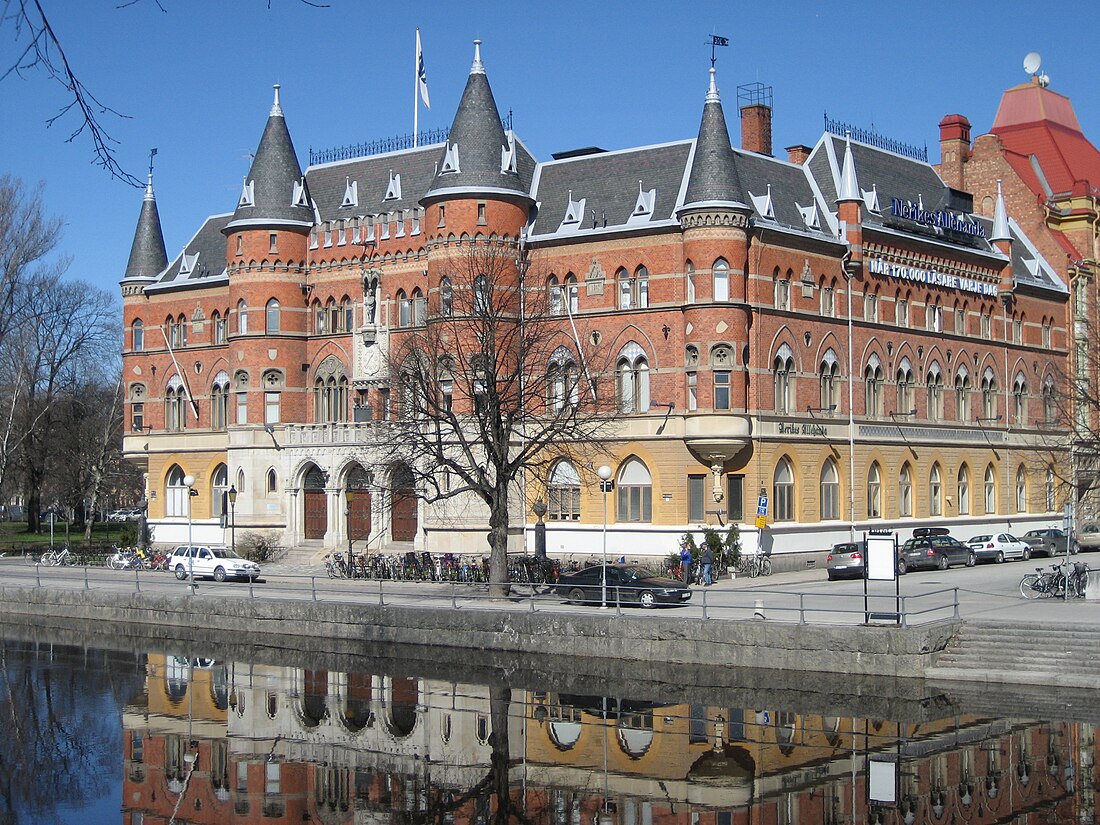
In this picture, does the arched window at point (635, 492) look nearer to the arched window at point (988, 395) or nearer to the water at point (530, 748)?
the water at point (530, 748)

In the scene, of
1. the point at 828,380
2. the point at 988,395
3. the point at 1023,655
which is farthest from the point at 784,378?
the point at 1023,655

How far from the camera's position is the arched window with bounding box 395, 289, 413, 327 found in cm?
5919

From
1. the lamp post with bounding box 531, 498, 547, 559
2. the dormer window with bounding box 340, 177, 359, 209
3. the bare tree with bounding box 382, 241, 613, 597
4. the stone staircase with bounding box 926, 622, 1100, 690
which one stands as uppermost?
the dormer window with bounding box 340, 177, 359, 209

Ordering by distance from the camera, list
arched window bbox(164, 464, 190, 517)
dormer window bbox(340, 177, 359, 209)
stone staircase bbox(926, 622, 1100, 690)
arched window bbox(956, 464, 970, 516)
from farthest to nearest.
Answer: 1. arched window bbox(164, 464, 190, 517)
2. arched window bbox(956, 464, 970, 516)
3. dormer window bbox(340, 177, 359, 209)
4. stone staircase bbox(926, 622, 1100, 690)

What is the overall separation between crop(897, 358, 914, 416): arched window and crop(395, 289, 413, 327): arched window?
70.6 feet

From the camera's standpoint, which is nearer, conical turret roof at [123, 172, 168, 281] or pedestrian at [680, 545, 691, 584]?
pedestrian at [680, 545, 691, 584]

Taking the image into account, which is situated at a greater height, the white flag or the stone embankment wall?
the white flag

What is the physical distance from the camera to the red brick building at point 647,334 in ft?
174

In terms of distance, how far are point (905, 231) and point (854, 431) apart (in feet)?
31.6

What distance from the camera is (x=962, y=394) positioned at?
65750mm

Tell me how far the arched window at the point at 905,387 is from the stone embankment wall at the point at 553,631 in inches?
1101

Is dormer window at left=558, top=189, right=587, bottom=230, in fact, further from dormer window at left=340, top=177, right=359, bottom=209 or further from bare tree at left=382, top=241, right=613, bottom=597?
dormer window at left=340, top=177, right=359, bottom=209

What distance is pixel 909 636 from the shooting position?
32.0m

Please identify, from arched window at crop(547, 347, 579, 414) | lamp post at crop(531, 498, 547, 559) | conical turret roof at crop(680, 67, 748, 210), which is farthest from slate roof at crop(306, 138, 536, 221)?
lamp post at crop(531, 498, 547, 559)
